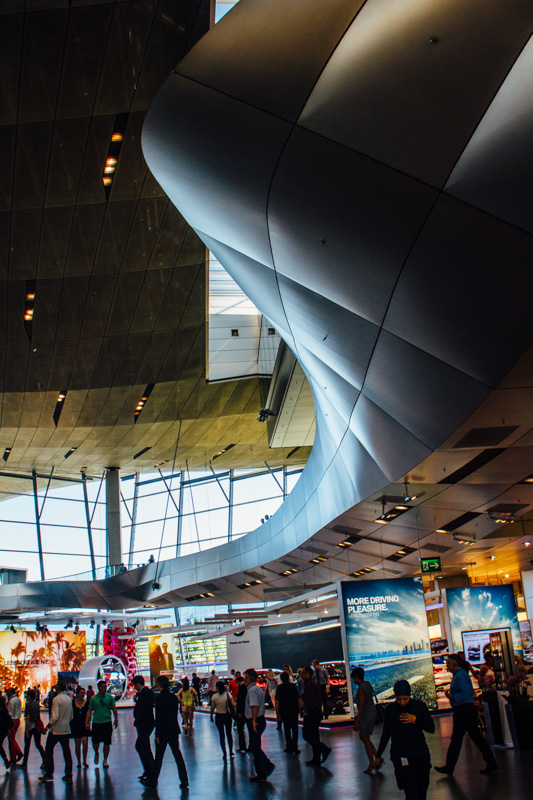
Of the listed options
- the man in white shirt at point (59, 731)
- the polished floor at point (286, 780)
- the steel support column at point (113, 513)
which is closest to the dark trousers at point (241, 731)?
the polished floor at point (286, 780)

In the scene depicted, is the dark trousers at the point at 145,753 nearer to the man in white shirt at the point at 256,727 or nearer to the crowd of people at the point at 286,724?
the crowd of people at the point at 286,724

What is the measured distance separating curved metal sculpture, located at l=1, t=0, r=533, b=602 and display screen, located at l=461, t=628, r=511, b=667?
12.0 meters

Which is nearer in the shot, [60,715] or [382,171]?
[382,171]

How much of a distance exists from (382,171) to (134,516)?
43.0 m

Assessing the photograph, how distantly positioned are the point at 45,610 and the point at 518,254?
40.0 m

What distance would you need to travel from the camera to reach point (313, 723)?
11930 millimetres

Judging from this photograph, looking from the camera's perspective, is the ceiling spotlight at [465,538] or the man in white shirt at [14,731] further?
the ceiling spotlight at [465,538]

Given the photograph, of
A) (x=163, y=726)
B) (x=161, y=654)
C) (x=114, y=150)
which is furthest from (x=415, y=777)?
(x=161, y=654)

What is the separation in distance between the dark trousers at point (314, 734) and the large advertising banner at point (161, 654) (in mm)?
24552

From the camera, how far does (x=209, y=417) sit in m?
35.3

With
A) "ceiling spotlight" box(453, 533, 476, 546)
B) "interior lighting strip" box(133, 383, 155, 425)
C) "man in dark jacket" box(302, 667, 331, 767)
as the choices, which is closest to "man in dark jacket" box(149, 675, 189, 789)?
"man in dark jacket" box(302, 667, 331, 767)

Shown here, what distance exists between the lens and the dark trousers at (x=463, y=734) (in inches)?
380

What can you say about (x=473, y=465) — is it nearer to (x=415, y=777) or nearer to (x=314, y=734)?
(x=415, y=777)

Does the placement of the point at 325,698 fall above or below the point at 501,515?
below
